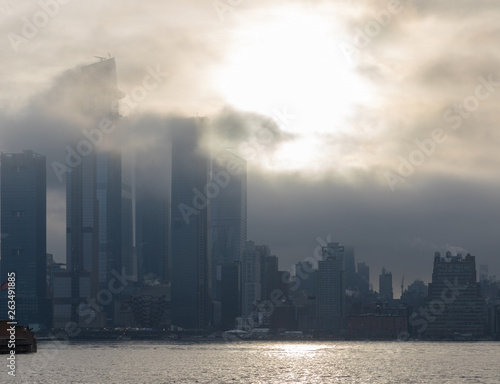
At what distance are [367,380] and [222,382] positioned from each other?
1308 inches

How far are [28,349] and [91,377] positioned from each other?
25.1 meters

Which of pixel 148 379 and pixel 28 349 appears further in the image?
pixel 148 379

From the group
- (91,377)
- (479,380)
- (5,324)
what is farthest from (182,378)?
(479,380)

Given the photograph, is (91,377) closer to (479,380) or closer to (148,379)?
(148,379)

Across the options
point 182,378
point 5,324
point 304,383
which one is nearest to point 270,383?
point 304,383

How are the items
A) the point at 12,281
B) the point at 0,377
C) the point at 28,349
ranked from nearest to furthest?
the point at 12,281, the point at 28,349, the point at 0,377

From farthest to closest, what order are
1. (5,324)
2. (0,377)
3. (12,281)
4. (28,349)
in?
(0,377) < (28,349) < (5,324) < (12,281)

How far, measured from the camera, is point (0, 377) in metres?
190

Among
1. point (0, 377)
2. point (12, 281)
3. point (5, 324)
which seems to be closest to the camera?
point (12, 281)

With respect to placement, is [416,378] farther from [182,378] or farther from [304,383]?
[182,378]

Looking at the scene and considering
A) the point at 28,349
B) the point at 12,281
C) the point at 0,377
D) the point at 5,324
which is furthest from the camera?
the point at 0,377

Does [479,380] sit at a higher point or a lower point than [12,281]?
lower

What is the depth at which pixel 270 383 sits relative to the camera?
180 meters

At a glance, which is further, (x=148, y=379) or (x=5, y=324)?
(x=148, y=379)
